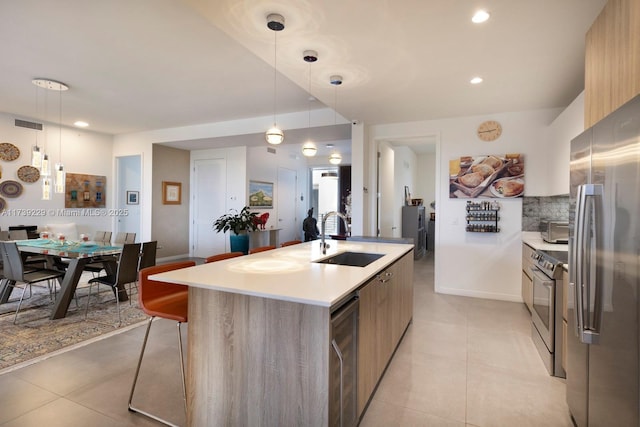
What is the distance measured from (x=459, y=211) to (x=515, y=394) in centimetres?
290

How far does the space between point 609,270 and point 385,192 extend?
446 centimetres

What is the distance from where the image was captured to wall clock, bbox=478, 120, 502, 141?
4.53m

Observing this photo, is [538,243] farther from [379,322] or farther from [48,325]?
[48,325]

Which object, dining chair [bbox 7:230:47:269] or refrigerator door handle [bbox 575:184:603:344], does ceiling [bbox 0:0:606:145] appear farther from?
dining chair [bbox 7:230:47:269]

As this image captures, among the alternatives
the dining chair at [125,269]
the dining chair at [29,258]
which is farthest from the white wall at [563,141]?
the dining chair at [29,258]

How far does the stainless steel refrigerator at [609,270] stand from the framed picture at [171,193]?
740cm

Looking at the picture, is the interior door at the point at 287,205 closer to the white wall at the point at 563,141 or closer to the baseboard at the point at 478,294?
the baseboard at the point at 478,294

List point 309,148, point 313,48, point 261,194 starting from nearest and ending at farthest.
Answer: point 313,48
point 309,148
point 261,194

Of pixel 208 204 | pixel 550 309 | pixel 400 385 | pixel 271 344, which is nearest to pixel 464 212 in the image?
pixel 550 309

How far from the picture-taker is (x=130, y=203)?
7.57 meters

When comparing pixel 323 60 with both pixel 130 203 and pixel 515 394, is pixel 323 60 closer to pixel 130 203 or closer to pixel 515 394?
pixel 515 394

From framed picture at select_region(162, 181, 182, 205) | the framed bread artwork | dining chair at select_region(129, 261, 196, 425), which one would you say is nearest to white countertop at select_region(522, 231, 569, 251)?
the framed bread artwork

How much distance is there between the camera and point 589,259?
156 centimetres

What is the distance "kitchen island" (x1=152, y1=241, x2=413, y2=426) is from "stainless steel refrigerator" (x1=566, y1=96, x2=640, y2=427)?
1.07 metres
